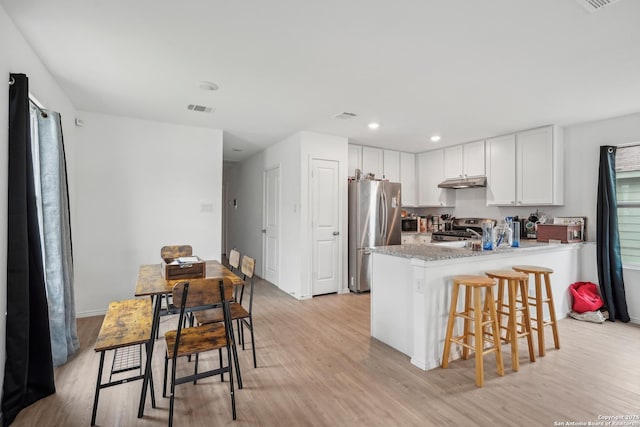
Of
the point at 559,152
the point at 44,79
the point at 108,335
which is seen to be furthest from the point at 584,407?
the point at 44,79

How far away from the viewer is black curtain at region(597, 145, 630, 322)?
12.7ft

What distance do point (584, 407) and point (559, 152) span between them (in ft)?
11.4

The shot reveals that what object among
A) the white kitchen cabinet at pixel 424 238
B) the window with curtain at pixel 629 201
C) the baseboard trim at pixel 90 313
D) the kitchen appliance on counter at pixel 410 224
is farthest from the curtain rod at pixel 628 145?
the baseboard trim at pixel 90 313

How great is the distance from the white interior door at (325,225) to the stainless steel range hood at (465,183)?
6.84 feet

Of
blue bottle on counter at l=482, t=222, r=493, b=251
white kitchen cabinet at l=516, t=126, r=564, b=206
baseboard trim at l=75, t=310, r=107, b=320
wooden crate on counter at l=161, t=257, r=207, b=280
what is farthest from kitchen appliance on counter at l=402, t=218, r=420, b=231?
baseboard trim at l=75, t=310, r=107, b=320

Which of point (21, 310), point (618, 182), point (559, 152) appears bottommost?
point (21, 310)

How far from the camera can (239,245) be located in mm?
7750

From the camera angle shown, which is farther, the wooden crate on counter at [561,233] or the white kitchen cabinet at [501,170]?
the white kitchen cabinet at [501,170]

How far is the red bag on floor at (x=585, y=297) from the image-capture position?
387 cm

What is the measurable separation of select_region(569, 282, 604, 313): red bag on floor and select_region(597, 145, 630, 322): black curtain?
9cm

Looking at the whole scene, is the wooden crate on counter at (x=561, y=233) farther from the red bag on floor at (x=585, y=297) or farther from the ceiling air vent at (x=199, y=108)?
the ceiling air vent at (x=199, y=108)

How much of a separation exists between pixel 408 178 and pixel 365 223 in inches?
72.1

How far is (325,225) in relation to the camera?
502 centimetres

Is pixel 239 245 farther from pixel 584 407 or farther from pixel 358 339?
pixel 584 407
